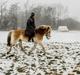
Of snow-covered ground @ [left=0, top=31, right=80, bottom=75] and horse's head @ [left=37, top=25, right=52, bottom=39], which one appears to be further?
horse's head @ [left=37, top=25, right=52, bottom=39]

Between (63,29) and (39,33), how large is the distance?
89.7ft

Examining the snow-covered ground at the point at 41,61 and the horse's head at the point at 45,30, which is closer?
the snow-covered ground at the point at 41,61

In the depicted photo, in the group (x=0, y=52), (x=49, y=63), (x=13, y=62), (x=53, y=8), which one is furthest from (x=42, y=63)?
(x=53, y=8)

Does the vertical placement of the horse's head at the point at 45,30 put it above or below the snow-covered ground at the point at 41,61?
above

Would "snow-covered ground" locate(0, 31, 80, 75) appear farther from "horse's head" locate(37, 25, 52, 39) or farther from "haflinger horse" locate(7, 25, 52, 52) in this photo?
"horse's head" locate(37, 25, 52, 39)

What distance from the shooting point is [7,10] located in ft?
182

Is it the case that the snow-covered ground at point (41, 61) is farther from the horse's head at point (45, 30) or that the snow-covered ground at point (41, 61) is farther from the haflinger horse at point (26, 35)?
the horse's head at point (45, 30)

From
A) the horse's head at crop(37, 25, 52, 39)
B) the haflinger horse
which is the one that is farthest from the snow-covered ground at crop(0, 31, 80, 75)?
the horse's head at crop(37, 25, 52, 39)

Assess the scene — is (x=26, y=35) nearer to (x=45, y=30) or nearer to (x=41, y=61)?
(x=45, y=30)

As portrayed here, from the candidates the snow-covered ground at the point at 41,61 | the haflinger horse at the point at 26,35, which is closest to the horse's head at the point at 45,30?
the haflinger horse at the point at 26,35

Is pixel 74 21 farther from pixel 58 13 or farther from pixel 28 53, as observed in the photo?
pixel 28 53

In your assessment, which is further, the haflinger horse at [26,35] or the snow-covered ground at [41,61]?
the haflinger horse at [26,35]

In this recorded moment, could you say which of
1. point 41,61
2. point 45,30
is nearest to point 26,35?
point 45,30

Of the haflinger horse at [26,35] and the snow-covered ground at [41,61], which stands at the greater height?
the haflinger horse at [26,35]
